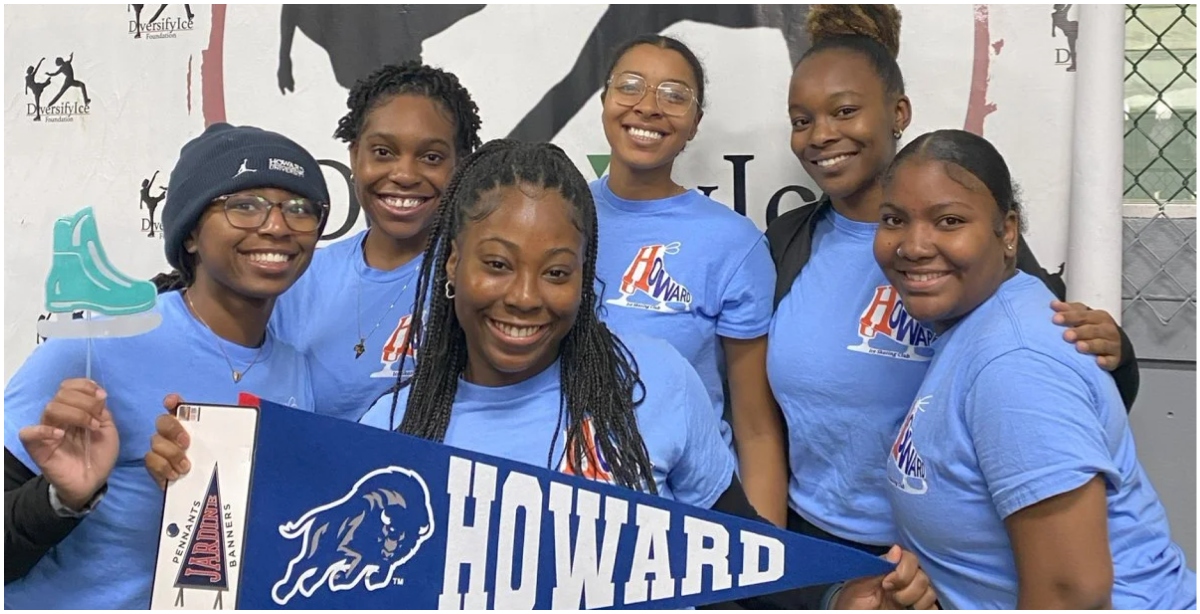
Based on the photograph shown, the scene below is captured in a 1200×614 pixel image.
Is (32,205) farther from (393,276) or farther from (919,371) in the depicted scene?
(919,371)

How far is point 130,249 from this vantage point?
3279 mm

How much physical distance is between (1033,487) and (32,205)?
3.16 metres

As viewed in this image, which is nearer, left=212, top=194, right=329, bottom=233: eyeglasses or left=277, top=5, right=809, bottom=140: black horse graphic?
left=212, top=194, right=329, bottom=233: eyeglasses

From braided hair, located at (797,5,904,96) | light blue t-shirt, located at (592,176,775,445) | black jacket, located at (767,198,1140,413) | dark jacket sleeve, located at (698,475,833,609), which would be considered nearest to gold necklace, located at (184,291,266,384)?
light blue t-shirt, located at (592,176,775,445)

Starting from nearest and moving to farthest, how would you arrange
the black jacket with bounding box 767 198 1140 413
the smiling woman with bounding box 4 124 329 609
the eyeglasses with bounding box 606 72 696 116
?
the smiling woman with bounding box 4 124 329 609, the black jacket with bounding box 767 198 1140 413, the eyeglasses with bounding box 606 72 696 116

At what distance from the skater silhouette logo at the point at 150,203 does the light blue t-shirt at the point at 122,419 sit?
1.55m

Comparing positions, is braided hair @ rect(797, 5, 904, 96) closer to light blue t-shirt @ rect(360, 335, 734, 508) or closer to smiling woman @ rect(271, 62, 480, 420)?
smiling woman @ rect(271, 62, 480, 420)

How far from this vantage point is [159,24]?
3229 millimetres

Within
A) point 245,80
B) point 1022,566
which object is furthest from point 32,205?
point 1022,566

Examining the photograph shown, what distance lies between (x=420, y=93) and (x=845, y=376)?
112 centimetres

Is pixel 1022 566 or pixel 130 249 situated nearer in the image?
pixel 1022 566

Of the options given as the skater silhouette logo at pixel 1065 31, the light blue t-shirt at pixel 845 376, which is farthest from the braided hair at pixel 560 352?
the skater silhouette logo at pixel 1065 31

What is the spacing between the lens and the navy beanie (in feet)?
5.94

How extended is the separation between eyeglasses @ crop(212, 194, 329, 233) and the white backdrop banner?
1291 mm
